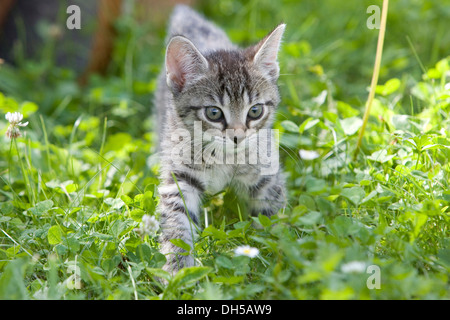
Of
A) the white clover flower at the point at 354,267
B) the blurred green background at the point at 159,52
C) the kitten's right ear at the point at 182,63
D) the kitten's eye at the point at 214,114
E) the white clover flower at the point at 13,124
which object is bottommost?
the white clover flower at the point at 354,267

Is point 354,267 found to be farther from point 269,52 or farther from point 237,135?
point 269,52

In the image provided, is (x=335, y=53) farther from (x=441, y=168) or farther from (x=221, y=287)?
(x=221, y=287)

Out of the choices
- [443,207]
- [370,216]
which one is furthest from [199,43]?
[443,207]

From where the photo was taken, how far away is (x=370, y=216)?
7.34ft

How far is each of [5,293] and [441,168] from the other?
216 centimetres

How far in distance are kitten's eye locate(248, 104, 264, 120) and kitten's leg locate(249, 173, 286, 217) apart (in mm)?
375

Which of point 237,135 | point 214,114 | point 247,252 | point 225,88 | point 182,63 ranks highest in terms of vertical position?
point 182,63

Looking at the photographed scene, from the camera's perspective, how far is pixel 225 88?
2438 mm

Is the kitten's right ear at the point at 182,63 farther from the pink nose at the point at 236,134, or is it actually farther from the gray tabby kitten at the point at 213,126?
the pink nose at the point at 236,134

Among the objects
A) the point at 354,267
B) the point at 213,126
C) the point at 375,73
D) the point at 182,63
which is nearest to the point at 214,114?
the point at 213,126

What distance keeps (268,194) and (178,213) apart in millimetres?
578

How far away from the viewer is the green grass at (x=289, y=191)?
5.89ft

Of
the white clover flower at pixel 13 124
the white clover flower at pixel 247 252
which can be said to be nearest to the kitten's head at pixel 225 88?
the white clover flower at pixel 247 252

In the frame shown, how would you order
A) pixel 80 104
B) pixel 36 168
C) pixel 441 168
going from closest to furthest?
pixel 441 168 < pixel 36 168 < pixel 80 104
